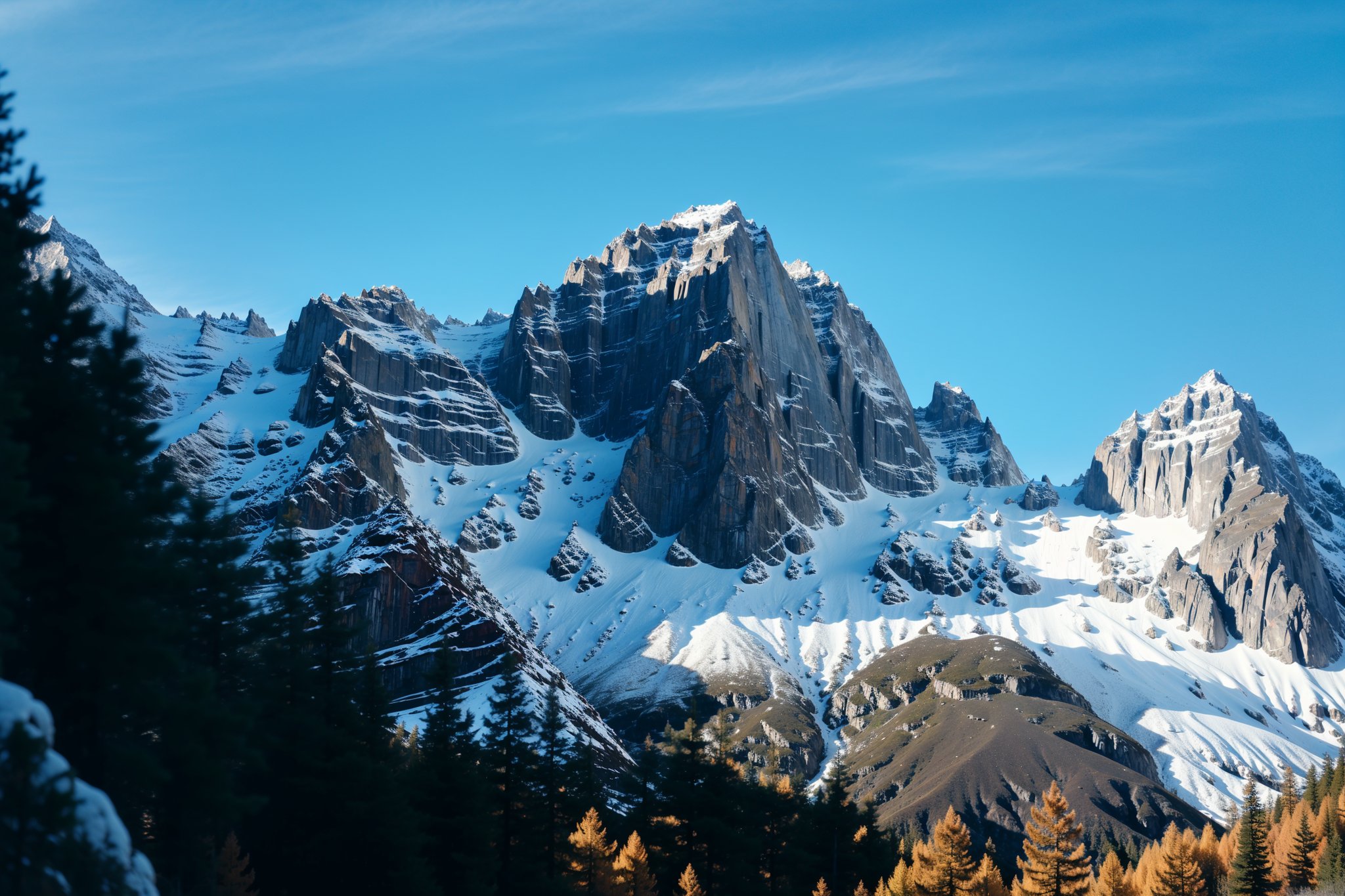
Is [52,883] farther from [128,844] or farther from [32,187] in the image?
[32,187]

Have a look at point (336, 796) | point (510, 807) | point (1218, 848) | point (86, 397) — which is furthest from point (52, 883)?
point (1218, 848)

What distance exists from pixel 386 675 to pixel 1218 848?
109782mm

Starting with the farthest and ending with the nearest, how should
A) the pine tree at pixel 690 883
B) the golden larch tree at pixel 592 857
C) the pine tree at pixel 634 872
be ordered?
1. the pine tree at pixel 634 872
2. the golden larch tree at pixel 592 857
3. the pine tree at pixel 690 883

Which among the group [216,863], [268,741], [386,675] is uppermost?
[386,675]

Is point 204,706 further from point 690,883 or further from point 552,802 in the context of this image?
point 690,883

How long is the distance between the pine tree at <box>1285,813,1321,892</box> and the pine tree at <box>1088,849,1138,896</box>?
40.8 ft

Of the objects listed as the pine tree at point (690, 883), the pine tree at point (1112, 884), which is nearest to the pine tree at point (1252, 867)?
the pine tree at point (1112, 884)

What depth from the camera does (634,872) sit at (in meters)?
69.8

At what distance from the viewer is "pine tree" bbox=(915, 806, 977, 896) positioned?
7538 centimetres

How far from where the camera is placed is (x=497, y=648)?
185 m

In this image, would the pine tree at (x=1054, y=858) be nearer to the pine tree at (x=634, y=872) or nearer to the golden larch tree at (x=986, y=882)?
the golden larch tree at (x=986, y=882)

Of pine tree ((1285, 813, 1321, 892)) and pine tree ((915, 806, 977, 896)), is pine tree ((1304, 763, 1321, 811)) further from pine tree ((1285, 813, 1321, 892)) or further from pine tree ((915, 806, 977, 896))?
pine tree ((915, 806, 977, 896))

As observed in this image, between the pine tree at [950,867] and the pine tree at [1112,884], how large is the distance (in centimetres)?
1520

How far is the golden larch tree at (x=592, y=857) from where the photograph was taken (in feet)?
215
